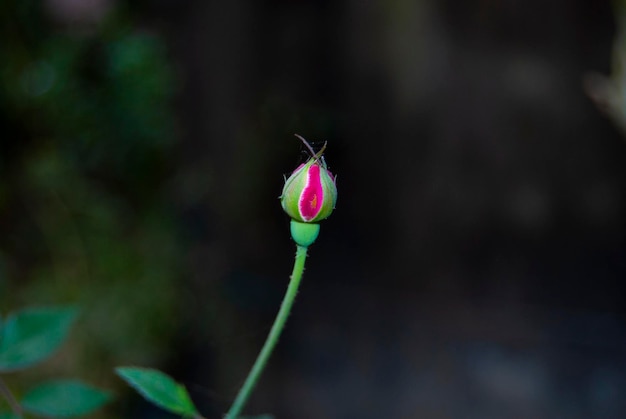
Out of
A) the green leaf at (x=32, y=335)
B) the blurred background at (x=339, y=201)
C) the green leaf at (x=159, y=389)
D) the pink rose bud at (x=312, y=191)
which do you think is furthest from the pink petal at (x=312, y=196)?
the blurred background at (x=339, y=201)

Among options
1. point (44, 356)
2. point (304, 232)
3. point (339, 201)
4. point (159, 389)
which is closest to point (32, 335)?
point (44, 356)

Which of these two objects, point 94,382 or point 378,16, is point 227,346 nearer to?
point 94,382

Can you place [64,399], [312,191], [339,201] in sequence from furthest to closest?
[339,201] → [64,399] → [312,191]

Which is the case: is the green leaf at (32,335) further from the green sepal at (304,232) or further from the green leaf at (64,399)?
the green sepal at (304,232)

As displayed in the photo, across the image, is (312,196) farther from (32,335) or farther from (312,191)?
(32,335)

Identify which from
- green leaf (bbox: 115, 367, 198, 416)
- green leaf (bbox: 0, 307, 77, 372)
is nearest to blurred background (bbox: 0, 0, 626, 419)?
green leaf (bbox: 0, 307, 77, 372)

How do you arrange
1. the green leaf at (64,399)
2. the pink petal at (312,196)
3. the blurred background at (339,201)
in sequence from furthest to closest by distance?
the blurred background at (339,201)
the green leaf at (64,399)
the pink petal at (312,196)
